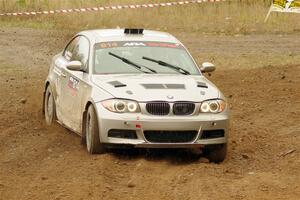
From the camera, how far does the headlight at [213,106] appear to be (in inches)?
415

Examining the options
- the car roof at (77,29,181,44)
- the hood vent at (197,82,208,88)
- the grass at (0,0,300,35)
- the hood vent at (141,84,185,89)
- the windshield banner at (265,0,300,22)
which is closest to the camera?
the hood vent at (141,84,185,89)

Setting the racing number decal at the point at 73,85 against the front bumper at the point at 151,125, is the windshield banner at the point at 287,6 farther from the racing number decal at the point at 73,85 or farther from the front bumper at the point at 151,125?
the front bumper at the point at 151,125

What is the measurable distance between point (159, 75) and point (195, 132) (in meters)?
1.26

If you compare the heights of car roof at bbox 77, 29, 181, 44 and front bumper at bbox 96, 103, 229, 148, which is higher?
car roof at bbox 77, 29, 181, 44

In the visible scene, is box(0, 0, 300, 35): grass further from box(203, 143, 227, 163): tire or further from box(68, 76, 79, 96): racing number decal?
box(203, 143, 227, 163): tire

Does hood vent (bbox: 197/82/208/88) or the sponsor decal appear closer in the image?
hood vent (bbox: 197/82/208/88)

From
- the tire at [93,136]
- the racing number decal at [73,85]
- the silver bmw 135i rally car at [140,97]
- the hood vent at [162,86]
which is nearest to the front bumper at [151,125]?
the silver bmw 135i rally car at [140,97]

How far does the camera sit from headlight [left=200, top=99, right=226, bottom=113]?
10.5 m

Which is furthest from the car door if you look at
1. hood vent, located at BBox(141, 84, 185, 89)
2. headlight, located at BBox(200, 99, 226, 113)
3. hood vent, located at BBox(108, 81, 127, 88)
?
headlight, located at BBox(200, 99, 226, 113)

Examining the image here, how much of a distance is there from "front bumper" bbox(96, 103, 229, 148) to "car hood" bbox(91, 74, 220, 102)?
0.24 metres

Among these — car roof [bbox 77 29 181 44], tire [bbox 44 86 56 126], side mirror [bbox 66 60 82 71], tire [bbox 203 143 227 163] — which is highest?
car roof [bbox 77 29 181 44]

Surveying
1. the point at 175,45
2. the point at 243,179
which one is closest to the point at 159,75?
the point at 175,45

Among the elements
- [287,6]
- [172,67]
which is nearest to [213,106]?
[172,67]

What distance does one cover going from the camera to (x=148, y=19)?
108 ft
